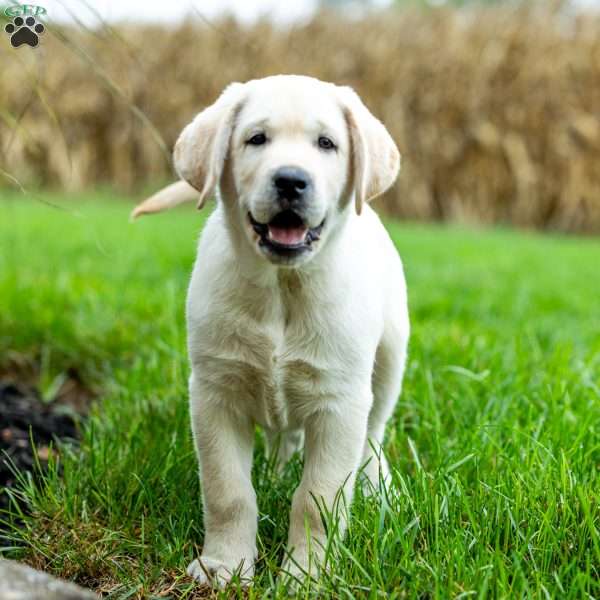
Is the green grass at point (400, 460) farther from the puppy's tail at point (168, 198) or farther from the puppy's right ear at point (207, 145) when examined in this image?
the puppy's right ear at point (207, 145)

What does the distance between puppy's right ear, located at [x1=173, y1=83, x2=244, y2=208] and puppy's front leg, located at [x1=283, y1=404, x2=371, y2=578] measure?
2.06 feet

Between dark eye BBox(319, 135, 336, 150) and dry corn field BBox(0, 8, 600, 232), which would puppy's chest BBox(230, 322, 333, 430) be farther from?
dry corn field BBox(0, 8, 600, 232)

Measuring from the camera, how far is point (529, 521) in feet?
7.00

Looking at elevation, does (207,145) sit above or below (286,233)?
above

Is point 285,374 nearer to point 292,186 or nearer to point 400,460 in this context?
point 292,186

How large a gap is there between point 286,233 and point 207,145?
1.00ft

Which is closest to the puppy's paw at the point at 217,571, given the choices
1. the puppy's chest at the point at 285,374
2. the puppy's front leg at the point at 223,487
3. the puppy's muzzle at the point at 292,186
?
the puppy's front leg at the point at 223,487

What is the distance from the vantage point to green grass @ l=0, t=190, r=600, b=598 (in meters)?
2.01

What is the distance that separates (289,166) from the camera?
6.97ft

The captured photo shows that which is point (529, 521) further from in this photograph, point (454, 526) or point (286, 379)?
point (286, 379)

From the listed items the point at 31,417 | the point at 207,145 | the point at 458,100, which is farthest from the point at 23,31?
the point at 458,100

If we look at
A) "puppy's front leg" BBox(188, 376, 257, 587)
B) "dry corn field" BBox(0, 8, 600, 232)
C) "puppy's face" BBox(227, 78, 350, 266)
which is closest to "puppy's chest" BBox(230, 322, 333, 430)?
"puppy's front leg" BBox(188, 376, 257, 587)

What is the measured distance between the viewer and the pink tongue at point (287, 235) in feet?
7.13

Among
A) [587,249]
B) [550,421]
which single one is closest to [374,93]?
[587,249]
